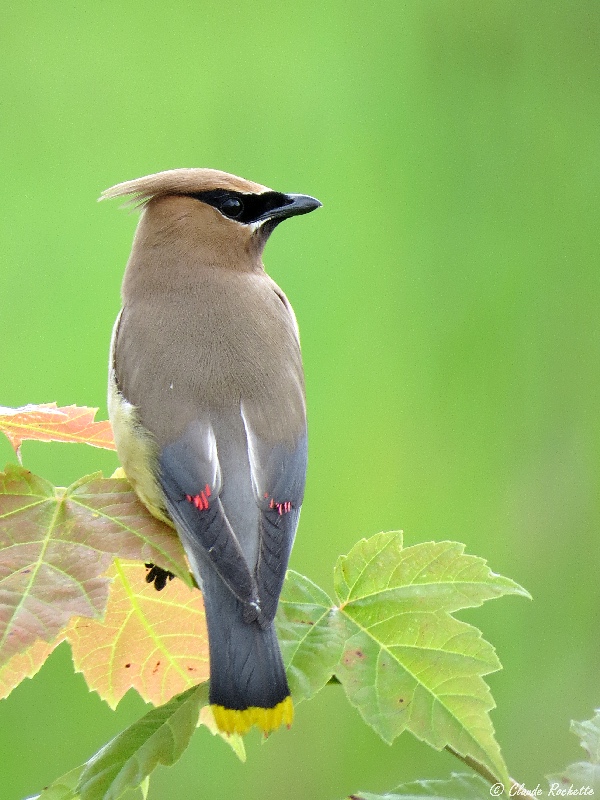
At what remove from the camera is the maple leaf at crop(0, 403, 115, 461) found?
1838 mm

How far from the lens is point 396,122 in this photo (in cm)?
521

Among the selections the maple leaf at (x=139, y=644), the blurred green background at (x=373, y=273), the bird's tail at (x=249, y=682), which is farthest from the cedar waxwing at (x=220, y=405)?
the blurred green background at (x=373, y=273)

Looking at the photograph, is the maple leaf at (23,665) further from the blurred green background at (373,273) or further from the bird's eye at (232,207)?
the blurred green background at (373,273)

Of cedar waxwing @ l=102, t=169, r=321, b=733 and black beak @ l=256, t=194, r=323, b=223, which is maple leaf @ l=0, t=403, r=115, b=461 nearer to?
cedar waxwing @ l=102, t=169, r=321, b=733

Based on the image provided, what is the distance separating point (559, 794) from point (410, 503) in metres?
3.07

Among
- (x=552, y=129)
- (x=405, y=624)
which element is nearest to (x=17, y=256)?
(x=552, y=129)

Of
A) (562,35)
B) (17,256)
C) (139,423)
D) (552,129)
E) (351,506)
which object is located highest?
(562,35)

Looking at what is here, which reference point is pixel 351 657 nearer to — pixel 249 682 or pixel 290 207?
pixel 249 682

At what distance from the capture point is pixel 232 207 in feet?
8.05

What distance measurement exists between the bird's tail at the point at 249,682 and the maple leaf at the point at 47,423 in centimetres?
46

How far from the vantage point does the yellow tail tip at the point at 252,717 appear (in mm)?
1627

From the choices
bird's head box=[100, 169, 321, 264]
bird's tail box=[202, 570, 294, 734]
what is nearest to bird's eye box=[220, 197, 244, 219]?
bird's head box=[100, 169, 321, 264]

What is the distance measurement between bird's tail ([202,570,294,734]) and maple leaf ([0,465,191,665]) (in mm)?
120

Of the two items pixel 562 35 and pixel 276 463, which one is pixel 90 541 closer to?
pixel 276 463
